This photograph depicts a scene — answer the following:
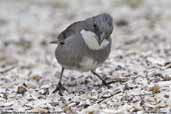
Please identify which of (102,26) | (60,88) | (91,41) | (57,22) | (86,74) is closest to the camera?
(102,26)

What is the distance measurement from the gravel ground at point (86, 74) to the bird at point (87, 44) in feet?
0.79

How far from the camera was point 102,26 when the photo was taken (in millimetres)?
4043

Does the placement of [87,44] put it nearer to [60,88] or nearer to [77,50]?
[77,50]

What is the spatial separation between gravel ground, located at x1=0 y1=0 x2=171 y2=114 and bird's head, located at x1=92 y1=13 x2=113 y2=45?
469 mm

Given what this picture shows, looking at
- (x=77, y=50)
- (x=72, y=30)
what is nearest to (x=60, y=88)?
(x=77, y=50)

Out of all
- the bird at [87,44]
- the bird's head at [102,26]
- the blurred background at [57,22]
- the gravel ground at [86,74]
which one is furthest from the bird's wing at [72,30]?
the blurred background at [57,22]

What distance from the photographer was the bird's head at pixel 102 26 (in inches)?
159

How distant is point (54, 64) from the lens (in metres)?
5.91

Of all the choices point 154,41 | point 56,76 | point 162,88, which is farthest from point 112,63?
point 162,88

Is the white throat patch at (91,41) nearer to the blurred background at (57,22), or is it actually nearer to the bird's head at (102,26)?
the bird's head at (102,26)

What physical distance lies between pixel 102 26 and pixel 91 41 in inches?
8.3

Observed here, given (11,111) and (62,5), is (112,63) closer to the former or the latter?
(11,111)

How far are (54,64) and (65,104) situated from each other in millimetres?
1930

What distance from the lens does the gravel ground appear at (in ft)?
12.8
